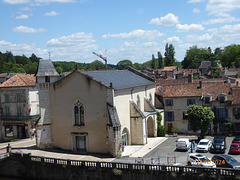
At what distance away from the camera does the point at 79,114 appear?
3416 centimetres

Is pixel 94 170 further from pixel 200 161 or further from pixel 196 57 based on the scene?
pixel 196 57

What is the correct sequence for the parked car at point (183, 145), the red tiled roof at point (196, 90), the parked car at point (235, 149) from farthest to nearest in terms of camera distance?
the red tiled roof at point (196, 90) < the parked car at point (183, 145) < the parked car at point (235, 149)

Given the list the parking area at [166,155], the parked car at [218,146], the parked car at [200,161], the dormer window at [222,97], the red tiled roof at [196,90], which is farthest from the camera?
the red tiled roof at [196,90]

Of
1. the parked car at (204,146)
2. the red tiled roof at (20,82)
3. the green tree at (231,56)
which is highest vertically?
the green tree at (231,56)

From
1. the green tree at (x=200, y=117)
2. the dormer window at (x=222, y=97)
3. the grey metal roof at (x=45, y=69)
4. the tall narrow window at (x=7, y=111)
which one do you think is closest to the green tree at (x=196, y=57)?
the dormer window at (x=222, y=97)

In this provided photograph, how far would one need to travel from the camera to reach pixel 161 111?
146 ft

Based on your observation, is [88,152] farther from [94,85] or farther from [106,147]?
[94,85]

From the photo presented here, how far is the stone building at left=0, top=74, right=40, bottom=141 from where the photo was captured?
44656mm

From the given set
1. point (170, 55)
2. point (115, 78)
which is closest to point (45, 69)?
point (115, 78)

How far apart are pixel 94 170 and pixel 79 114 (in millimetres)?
9238

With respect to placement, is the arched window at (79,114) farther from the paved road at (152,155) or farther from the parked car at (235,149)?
the parked car at (235,149)

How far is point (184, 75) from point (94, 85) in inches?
3380

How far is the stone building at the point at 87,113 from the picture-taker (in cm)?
3259

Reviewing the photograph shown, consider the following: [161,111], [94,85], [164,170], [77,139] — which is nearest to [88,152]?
[77,139]
